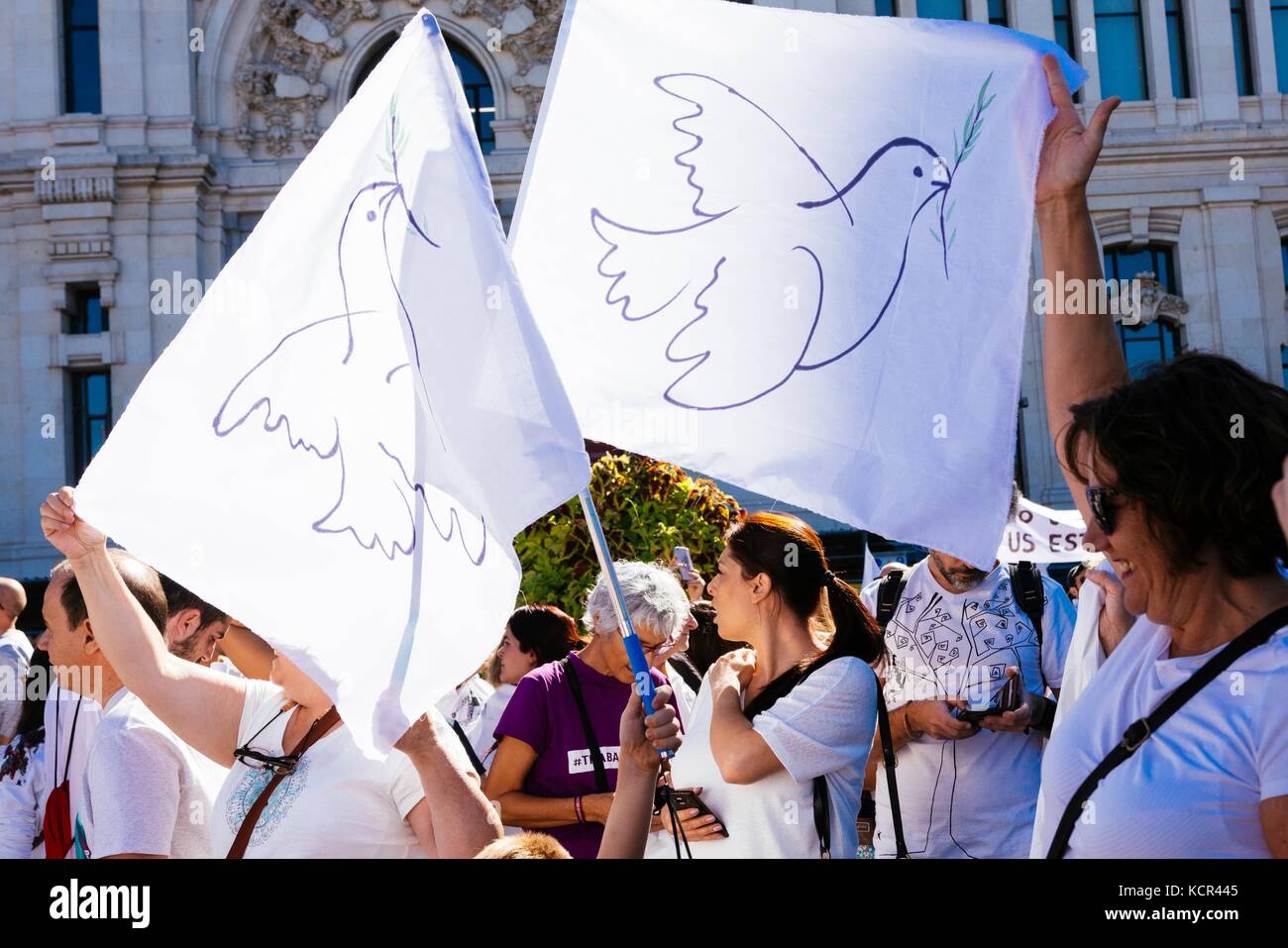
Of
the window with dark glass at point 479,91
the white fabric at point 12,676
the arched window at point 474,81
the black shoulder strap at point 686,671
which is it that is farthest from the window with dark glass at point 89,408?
the black shoulder strap at point 686,671

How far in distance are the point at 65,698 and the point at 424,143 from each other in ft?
7.33

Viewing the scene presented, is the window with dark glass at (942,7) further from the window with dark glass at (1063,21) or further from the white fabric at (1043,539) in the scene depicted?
the white fabric at (1043,539)

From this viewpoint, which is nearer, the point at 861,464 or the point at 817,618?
the point at 861,464

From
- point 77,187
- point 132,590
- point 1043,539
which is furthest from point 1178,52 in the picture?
point 132,590

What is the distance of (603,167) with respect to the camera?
3510 mm

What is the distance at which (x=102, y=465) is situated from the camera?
9.91 ft

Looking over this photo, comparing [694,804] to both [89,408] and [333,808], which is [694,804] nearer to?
[333,808]

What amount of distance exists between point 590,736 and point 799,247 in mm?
1964

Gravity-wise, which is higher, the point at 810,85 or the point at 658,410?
the point at 810,85
